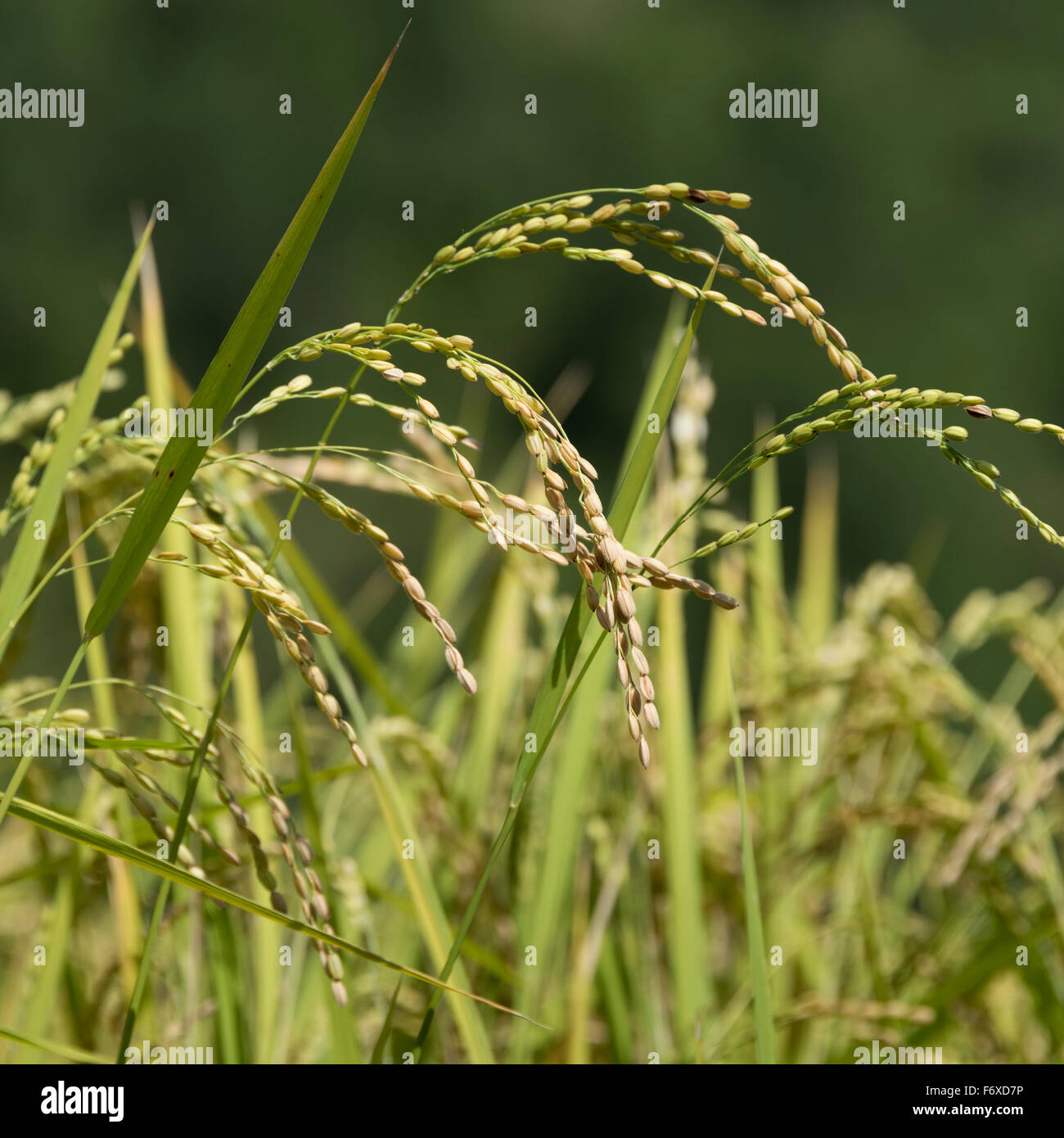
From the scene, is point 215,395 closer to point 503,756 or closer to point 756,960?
point 756,960

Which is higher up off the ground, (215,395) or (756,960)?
(215,395)

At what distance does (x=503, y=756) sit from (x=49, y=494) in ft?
1.75

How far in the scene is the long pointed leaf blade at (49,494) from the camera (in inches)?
16.1

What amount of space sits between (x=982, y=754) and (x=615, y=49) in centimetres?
696

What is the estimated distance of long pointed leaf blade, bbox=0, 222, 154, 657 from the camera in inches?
16.1

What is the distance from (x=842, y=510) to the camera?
5.71 m

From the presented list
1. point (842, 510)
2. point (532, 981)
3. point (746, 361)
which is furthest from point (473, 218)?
point (532, 981)

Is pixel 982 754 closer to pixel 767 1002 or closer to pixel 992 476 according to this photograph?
pixel 767 1002

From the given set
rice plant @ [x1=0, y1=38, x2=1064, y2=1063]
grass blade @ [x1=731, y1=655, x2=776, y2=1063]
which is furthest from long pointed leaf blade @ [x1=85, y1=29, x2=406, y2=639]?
grass blade @ [x1=731, y1=655, x2=776, y2=1063]

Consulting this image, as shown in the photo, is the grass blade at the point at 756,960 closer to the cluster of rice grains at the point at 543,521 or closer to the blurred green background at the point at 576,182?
the cluster of rice grains at the point at 543,521

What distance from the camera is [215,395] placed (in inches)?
13.7

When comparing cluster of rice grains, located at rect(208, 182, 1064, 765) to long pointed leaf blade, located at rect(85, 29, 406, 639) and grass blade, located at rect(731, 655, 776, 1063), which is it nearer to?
long pointed leaf blade, located at rect(85, 29, 406, 639)

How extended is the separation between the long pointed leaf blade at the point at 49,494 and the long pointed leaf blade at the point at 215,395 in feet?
0.27

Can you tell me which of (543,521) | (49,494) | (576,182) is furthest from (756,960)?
(576,182)
